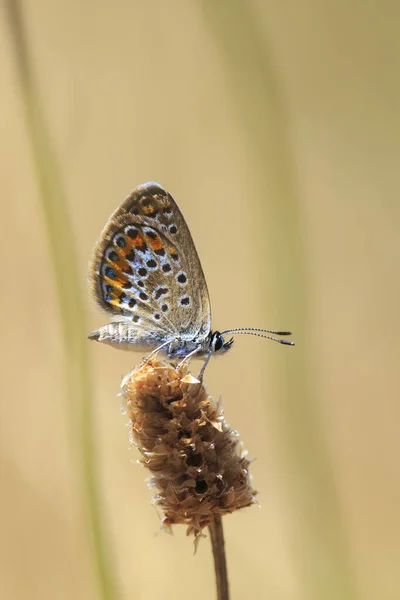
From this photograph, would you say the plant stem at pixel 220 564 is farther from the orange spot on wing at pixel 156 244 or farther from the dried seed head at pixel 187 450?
the orange spot on wing at pixel 156 244

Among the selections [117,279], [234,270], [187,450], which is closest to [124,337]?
[117,279]

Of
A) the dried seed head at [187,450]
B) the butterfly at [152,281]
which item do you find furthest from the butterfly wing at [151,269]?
the dried seed head at [187,450]

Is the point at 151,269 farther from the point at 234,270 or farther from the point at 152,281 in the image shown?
the point at 234,270

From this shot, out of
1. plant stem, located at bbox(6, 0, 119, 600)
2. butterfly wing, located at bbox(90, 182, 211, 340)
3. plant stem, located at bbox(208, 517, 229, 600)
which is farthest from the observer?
plant stem, located at bbox(6, 0, 119, 600)

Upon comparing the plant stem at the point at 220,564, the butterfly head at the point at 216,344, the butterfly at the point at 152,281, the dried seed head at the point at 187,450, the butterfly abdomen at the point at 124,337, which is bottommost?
the plant stem at the point at 220,564

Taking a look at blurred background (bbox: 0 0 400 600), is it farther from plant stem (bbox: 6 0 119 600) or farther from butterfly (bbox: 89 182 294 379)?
butterfly (bbox: 89 182 294 379)

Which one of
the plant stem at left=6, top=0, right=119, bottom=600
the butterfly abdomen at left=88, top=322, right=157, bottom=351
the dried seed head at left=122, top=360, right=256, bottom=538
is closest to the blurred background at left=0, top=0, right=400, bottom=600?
the plant stem at left=6, top=0, right=119, bottom=600
